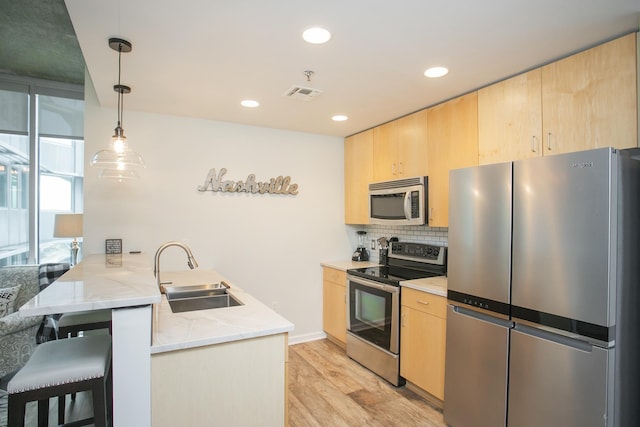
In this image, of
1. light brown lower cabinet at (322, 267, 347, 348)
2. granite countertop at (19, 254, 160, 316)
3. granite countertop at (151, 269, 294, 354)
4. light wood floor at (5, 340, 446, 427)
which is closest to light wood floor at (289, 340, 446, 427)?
light wood floor at (5, 340, 446, 427)

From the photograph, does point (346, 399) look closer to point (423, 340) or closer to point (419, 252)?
point (423, 340)

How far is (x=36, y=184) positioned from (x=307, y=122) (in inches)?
118

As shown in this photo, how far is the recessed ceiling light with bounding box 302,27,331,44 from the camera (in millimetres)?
1801

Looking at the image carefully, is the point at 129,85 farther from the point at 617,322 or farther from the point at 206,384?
the point at 617,322

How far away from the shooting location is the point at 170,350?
146 centimetres

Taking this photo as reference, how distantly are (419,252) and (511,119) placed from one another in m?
1.46

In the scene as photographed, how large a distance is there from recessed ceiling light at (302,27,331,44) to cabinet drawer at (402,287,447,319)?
1861 millimetres

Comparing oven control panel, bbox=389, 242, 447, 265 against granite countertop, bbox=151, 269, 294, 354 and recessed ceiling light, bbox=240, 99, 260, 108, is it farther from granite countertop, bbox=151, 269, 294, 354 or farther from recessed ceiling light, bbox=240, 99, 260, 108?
recessed ceiling light, bbox=240, 99, 260, 108

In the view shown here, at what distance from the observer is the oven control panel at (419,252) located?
3.14 metres

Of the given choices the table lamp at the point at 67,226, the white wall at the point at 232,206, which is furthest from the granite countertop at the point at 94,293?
the table lamp at the point at 67,226

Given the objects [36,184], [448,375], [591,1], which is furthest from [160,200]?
[591,1]

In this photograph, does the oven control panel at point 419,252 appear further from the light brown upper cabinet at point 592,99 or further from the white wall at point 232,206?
the light brown upper cabinet at point 592,99

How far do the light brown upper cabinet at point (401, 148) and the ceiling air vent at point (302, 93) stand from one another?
975 millimetres

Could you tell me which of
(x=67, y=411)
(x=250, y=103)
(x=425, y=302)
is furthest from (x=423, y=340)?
(x=67, y=411)
